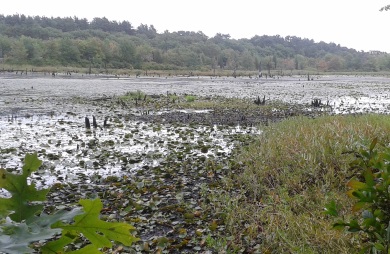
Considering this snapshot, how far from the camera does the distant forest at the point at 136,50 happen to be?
8838 centimetres

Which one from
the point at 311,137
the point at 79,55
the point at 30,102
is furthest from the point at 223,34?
the point at 311,137

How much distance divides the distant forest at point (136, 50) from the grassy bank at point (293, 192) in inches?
3335

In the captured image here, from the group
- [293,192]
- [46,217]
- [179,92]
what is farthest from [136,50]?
[46,217]

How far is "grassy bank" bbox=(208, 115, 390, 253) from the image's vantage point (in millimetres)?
4113

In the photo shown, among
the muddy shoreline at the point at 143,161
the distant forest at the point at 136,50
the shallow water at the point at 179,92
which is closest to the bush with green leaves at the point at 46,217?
the muddy shoreline at the point at 143,161

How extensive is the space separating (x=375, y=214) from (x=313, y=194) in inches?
156

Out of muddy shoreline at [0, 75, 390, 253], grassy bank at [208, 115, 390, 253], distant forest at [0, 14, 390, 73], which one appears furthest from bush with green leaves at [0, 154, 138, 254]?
distant forest at [0, 14, 390, 73]

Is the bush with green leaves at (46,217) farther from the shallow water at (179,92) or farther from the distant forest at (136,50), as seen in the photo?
the distant forest at (136,50)

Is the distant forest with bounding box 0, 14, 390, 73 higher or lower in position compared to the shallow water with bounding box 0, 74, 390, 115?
higher

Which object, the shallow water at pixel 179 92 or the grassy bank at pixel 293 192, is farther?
the shallow water at pixel 179 92

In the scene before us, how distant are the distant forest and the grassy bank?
84716 millimetres

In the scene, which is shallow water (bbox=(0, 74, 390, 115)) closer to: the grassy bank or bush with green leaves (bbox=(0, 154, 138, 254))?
the grassy bank

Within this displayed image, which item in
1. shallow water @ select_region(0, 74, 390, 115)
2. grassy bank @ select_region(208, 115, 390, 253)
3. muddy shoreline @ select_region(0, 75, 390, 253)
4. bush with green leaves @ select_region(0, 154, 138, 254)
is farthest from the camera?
shallow water @ select_region(0, 74, 390, 115)

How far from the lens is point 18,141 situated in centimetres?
1091
